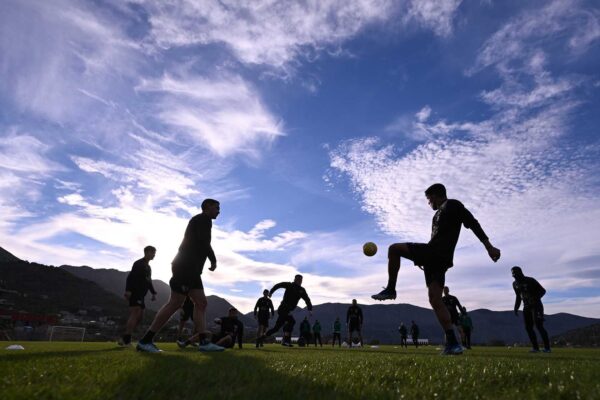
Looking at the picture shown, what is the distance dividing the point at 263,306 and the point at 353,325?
5.38m

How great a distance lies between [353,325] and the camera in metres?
19.0

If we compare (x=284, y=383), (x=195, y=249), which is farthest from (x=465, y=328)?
(x=284, y=383)

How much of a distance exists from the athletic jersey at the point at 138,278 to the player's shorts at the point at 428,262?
726 cm

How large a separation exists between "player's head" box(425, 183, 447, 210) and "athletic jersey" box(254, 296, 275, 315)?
10.5 meters

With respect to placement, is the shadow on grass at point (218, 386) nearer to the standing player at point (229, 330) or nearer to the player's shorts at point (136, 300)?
the standing player at point (229, 330)

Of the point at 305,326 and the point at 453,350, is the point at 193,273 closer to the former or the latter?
the point at 453,350

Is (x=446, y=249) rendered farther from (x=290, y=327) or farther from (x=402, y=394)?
(x=290, y=327)

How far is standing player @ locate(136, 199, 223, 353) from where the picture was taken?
20.5ft

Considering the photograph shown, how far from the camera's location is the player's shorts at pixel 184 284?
6391mm

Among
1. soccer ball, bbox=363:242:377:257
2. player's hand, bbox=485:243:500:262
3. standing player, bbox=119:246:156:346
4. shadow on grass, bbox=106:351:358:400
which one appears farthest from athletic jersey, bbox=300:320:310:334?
shadow on grass, bbox=106:351:358:400

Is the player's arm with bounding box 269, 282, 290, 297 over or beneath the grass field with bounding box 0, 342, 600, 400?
over

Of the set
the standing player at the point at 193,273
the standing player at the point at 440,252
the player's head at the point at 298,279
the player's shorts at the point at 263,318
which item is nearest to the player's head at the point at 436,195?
the standing player at the point at 440,252

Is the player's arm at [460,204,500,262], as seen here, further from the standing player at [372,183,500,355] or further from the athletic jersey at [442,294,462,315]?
the athletic jersey at [442,294,462,315]

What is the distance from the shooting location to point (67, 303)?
10769 cm
